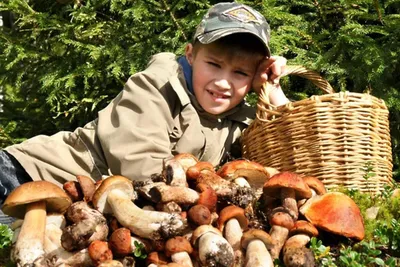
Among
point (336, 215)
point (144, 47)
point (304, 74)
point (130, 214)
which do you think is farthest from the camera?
point (144, 47)

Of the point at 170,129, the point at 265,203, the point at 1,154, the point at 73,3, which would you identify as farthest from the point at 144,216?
the point at 73,3

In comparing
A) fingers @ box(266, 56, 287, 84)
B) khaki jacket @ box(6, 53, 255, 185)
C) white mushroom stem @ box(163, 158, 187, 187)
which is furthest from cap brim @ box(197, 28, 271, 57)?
white mushroom stem @ box(163, 158, 187, 187)

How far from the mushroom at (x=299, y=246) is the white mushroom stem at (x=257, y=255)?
3.7 inches

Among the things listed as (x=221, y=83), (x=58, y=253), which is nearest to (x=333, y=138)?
(x=221, y=83)

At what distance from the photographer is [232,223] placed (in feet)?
9.57

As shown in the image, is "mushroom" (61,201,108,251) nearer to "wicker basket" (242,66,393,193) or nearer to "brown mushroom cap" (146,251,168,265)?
"brown mushroom cap" (146,251,168,265)

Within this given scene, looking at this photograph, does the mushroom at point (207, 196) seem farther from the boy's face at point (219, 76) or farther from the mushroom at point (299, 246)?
the boy's face at point (219, 76)

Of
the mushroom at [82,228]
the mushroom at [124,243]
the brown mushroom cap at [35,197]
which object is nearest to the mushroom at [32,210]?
the brown mushroom cap at [35,197]

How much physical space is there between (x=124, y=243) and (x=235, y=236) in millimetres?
554

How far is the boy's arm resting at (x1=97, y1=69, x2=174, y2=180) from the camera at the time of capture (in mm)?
3789

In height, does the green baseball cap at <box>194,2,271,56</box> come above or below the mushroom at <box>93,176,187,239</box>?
above

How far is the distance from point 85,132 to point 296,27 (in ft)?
6.97

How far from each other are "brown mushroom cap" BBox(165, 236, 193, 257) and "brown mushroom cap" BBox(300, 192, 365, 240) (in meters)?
0.70

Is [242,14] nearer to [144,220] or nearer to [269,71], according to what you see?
[269,71]
